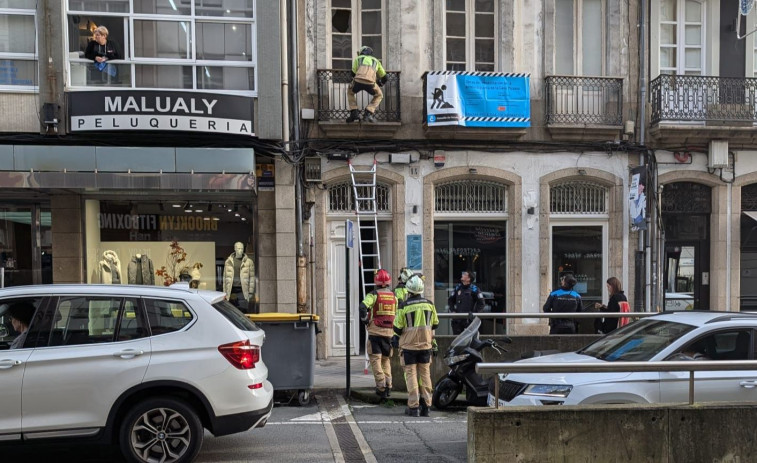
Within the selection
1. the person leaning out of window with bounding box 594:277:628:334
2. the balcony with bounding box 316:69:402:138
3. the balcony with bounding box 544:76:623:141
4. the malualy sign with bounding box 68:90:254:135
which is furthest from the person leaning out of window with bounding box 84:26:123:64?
the person leaning out of window with bounding box 594:277:628:334

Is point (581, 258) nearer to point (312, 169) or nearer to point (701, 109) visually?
point (701, 109)

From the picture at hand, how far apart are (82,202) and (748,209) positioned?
48.0 feet

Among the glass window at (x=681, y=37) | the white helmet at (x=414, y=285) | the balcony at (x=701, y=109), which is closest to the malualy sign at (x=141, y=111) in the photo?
the white helmet at (x=414, y=285)

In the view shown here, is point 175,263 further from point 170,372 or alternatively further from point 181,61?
point 170,372

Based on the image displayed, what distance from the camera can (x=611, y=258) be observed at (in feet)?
45.6

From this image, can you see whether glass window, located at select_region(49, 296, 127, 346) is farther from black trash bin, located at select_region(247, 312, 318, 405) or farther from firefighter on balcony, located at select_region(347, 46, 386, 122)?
firefighter on balcony, located at select_region(347, 46, 386, 122)

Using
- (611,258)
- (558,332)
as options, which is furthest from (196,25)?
(611,258)

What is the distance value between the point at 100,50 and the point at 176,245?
4.09 meters

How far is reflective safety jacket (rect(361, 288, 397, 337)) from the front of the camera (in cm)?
914

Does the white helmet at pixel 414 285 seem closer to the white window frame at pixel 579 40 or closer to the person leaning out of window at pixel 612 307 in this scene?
the person leaning out of window at pixel 612 307

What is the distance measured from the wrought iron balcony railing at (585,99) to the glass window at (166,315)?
32.6ft

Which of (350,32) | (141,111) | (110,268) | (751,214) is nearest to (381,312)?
(141,111)

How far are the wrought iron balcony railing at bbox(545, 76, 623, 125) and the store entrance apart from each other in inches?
427

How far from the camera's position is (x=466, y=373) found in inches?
328
